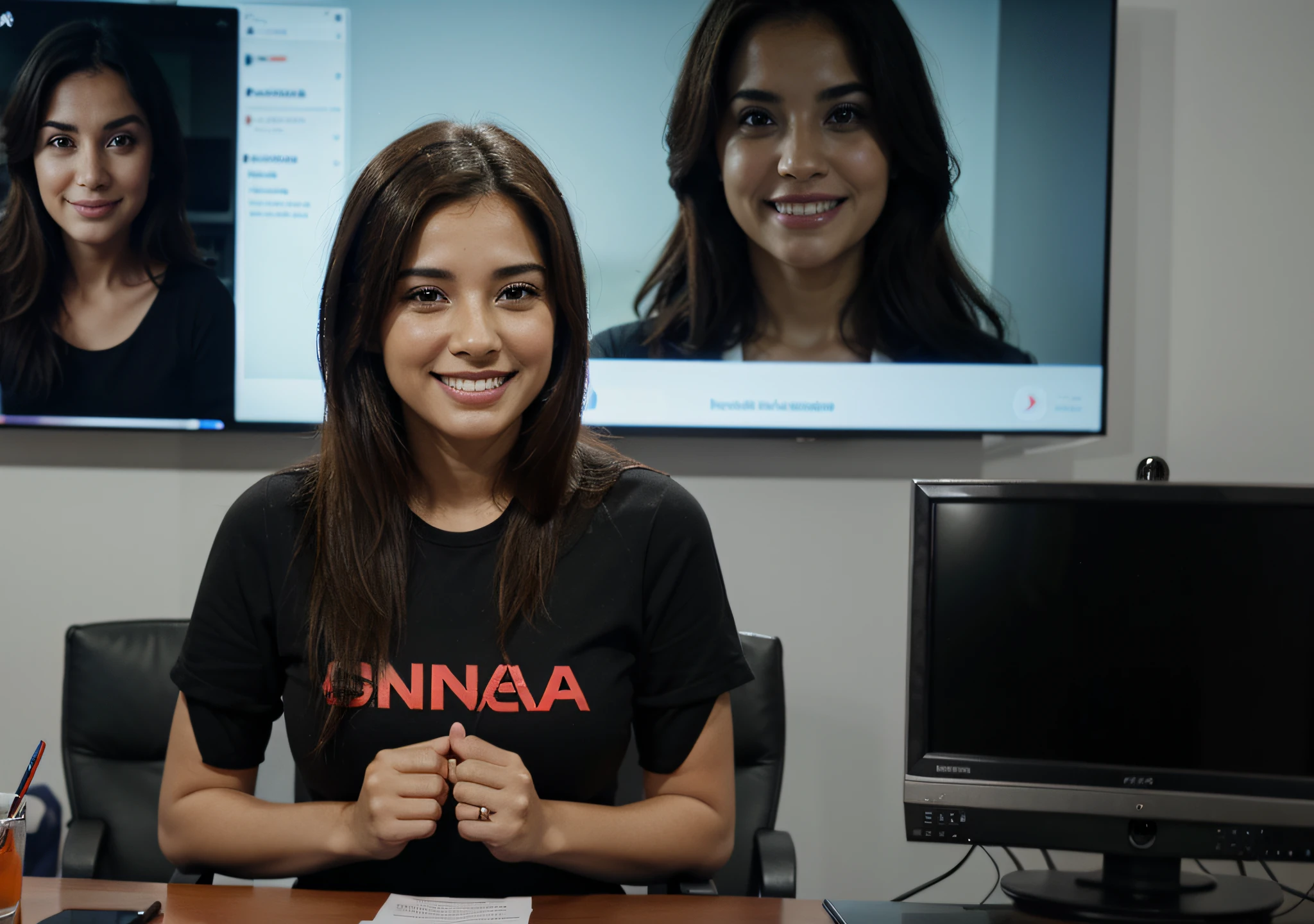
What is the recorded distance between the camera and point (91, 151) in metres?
2.12

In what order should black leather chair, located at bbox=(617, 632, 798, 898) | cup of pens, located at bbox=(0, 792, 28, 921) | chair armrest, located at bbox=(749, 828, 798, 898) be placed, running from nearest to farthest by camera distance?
cup of pens, located at bbox=(0, 792, 28, 921) < chair armrest, located at bbox=(749, 828, 798, 898) < black leather chair, located at bbox=(617, 632, 798, 898)

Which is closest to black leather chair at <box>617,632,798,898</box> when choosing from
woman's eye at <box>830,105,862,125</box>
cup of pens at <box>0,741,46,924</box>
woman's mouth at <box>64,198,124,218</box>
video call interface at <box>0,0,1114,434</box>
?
video call interface at <box>0,0,1114,434</box>

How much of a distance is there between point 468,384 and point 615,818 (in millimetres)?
594

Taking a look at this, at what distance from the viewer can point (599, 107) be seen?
2.14 meters

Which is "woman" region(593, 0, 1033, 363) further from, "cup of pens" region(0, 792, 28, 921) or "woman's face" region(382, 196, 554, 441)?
"cup of pens" region(0, 792, 28, 921)

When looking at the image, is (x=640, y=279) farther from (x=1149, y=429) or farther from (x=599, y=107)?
(x=1149, y=429)

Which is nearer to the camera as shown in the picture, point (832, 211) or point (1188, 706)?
point (1188, 706)

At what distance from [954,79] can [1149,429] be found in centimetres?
85

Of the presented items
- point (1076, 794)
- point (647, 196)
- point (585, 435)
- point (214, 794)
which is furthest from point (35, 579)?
point (1076, 794)

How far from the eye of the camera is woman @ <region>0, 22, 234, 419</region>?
2.12 metres

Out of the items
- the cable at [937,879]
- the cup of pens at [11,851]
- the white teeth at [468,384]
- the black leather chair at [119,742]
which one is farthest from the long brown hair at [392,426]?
the cable at [937,879]

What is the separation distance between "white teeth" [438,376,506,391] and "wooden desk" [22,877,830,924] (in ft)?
2.07

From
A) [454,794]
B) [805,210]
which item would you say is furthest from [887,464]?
[454,794]

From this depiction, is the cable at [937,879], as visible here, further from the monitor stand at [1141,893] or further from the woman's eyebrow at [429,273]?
the woman's eyebrow at [429,273]
